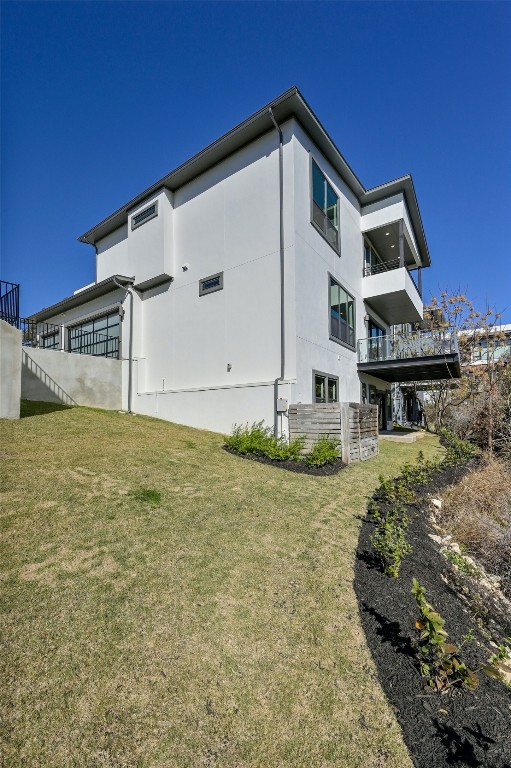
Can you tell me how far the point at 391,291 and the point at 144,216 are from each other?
38.3ft

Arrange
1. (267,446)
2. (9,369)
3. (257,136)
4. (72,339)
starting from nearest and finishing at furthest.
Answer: (9,369), (267,446), (257,136), (72,339)

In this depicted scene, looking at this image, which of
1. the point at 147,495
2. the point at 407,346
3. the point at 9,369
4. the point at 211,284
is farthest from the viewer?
the point at 407,346

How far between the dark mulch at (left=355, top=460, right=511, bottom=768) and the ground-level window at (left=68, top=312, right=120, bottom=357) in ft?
50.6

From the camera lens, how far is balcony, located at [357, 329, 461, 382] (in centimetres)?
1416

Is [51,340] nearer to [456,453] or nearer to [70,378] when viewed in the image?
[70,378]

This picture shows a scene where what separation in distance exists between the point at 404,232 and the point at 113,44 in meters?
13.3

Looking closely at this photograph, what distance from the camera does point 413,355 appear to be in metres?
15.5

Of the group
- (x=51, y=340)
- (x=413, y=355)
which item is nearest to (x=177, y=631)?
(x=413, y=355)

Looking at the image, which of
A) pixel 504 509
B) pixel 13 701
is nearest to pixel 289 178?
pixel 504 509

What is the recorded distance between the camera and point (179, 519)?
4.91 m

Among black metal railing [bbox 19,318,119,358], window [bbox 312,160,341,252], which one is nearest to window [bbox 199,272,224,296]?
window [bbox 312,160,341,252]

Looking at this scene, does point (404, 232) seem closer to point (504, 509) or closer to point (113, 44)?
point (113, 44)

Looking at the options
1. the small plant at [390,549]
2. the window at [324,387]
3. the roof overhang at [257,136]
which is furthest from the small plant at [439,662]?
the roof overhang at [257,136]

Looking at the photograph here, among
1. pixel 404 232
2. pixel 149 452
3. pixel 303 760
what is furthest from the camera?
pixel 404 232
